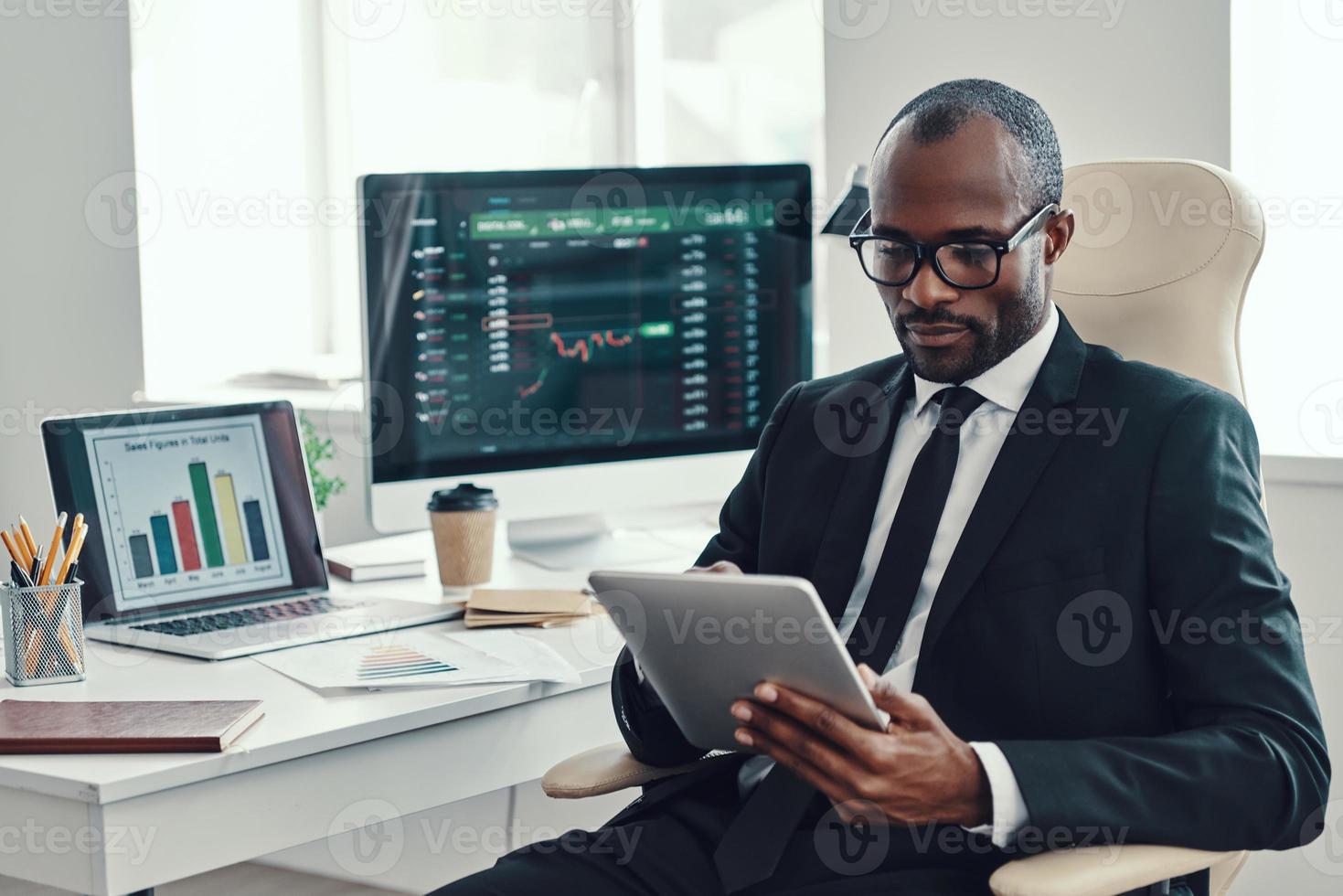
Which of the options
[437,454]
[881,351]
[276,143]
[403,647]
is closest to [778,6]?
[881,351]

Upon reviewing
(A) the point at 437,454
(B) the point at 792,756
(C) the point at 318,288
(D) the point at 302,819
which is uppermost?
(C) the point at 318,288

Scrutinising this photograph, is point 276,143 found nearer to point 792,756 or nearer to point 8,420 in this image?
point 8,420

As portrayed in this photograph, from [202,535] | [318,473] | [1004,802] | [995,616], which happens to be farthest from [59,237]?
[1004,802]

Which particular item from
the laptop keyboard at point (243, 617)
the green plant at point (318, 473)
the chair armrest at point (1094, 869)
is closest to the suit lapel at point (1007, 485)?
the chair armrest at point (1094, 869)

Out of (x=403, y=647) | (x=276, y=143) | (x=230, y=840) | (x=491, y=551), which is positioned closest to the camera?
→ (x=230, y=840)

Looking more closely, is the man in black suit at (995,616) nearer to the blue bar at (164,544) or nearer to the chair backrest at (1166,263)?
the chair backrest at (1166,263)

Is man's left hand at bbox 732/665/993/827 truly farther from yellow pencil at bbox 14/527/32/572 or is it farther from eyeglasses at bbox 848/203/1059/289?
yellow pencil at bbox 14/527/32/572

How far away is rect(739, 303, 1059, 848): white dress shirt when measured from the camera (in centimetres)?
145

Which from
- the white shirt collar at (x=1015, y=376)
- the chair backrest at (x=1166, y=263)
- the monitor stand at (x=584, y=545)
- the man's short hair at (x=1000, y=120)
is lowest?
the monitor stand at (x=584, y=545)

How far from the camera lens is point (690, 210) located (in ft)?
7.14

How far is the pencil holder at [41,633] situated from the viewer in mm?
1584

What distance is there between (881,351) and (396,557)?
0.91 meters

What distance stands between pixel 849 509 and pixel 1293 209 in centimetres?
97

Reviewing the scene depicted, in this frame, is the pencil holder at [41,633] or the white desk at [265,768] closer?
the white desk at [265,768]
